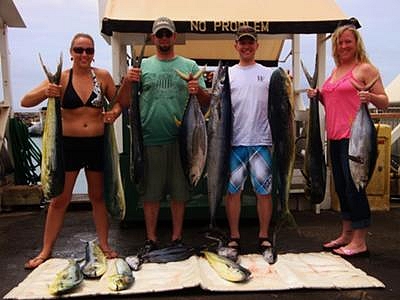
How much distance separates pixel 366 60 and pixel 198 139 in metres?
1.66

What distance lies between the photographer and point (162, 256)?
154 inches

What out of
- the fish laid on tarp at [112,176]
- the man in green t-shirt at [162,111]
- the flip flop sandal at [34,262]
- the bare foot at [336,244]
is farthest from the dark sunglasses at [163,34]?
the bare foot at [336,244]

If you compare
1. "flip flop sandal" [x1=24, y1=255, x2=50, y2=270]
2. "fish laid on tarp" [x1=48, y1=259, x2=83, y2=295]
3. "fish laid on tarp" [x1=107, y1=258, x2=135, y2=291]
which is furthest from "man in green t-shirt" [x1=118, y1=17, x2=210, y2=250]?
"flip flop sandal" [x1=24, y1=255, x2=50, y2=270]

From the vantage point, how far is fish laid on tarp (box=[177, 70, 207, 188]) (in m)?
3.78

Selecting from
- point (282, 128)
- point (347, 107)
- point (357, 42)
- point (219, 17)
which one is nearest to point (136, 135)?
point (282, 128)

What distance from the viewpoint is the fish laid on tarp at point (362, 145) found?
12.3 feet

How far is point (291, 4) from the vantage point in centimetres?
589

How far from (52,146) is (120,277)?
1.17 metres

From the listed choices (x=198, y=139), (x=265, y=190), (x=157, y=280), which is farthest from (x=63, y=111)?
(x=265, y=190)

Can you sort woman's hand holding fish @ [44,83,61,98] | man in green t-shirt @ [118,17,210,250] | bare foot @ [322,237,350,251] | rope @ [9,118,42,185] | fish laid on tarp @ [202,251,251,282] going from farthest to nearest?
rope @ [9,118,42,185]
bare foot @ [322,237,350,251]
man in green t-shirt @ [118,17,210,250]
woman's hand holding fish @ [44,83,61,98]
fish laid on tarp @ [202,251,251,282]

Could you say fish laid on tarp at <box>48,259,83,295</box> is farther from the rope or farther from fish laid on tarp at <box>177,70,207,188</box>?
the rope

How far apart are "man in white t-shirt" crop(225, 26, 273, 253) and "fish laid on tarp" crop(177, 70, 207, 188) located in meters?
0.35

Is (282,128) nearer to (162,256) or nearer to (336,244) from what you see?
(336,244)

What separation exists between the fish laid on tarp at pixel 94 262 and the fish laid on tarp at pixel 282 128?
1.54 meters
